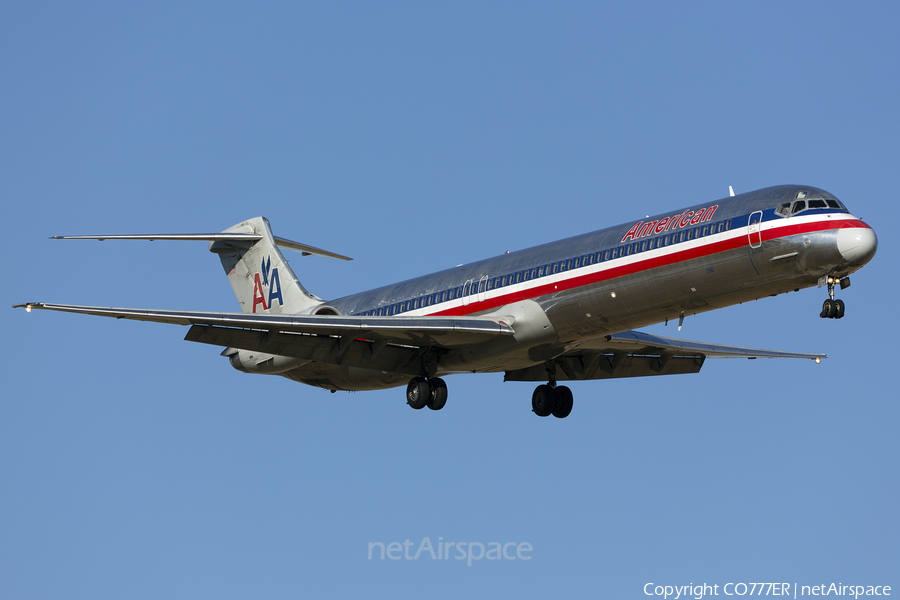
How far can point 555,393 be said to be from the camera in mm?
29766

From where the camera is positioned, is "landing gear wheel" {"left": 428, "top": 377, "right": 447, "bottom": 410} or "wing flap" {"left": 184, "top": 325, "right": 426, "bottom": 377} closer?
"wing flap" {"left": 184, "top": 325, "right": 426, "bottom": 377}

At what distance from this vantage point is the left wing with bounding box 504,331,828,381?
2881 cm

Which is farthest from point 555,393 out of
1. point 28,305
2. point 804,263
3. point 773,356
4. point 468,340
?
point 28,305

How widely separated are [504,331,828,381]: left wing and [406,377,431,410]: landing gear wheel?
13.7 feet

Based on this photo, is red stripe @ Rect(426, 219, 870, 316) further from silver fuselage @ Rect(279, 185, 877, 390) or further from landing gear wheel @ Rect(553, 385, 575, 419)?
landing gear wheel @ Rect(553, 385, 575, 419)

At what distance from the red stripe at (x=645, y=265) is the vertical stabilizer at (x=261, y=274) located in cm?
705

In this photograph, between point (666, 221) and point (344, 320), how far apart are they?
25.3ft

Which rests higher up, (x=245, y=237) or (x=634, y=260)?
(x=245, y=237)

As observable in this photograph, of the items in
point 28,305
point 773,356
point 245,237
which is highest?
point 245,237

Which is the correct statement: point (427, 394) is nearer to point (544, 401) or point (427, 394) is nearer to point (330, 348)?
point (330, 348)

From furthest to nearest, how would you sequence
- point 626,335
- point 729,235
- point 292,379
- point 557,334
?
point 292,379, point 626,335, point 557,334, point 729,235

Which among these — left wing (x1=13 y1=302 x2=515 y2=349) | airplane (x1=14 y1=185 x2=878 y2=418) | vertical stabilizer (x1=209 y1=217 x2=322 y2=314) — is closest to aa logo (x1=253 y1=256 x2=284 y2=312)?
vertical stabilizer (x1=209 y1=217 x2=322 y2=314)

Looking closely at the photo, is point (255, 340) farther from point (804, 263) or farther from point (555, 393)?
point (804, 263)

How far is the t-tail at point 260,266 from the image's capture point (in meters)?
32.3
